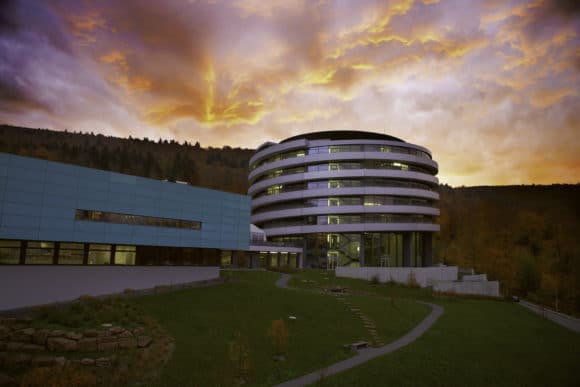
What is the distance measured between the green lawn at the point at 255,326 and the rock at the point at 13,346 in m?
7.57

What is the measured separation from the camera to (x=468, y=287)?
59.6m

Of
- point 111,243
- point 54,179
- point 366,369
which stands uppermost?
point 54,179

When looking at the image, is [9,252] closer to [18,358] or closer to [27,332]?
[27,332]

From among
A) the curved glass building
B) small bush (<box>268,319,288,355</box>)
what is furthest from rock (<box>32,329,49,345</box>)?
the curved glass building

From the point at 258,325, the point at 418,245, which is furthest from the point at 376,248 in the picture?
the point at 258,325

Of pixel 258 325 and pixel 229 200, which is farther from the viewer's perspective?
pixel 229 200

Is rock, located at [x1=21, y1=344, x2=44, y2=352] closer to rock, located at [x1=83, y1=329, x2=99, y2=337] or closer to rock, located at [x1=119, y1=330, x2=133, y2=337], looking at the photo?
rock, located at [x1=83, y1=329, x2=99, y2=337]

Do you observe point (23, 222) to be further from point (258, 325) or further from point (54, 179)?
point (258, 325)

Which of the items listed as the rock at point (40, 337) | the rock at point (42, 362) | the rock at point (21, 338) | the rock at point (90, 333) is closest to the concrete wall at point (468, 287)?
the rock at point (90, 333)

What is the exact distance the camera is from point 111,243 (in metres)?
38.2

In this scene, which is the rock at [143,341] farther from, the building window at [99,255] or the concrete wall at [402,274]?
the concrete wall at [402,274]

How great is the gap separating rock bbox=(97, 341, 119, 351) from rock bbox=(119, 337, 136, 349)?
0.21 metres

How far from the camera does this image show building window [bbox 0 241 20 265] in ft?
107

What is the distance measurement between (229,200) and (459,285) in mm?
34698
